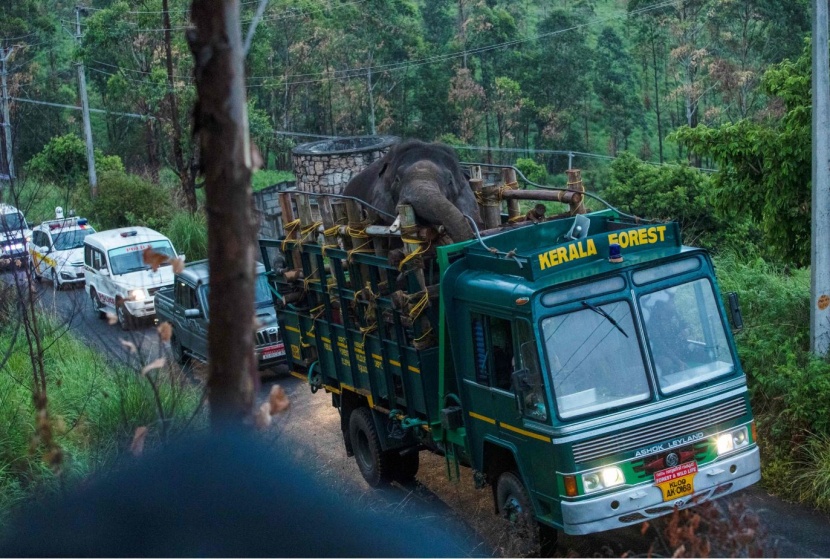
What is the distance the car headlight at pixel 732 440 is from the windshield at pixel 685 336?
1.38 ft

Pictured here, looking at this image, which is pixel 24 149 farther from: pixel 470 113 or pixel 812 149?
pixel 812 149

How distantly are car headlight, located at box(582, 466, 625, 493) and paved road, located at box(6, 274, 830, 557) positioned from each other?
1.58 feet

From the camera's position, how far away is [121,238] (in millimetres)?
20109

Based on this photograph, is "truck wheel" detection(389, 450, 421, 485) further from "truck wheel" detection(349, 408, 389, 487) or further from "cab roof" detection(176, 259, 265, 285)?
"cab roof" detection(176, 259, 265, 285)

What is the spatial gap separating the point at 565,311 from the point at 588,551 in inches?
83.5

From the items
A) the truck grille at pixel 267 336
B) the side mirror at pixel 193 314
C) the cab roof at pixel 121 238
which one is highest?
the cab roof at pixel 121 238

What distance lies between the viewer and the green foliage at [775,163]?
10.5 metres

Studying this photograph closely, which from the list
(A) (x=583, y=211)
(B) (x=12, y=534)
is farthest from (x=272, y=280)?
(B) (x=12, y=534)

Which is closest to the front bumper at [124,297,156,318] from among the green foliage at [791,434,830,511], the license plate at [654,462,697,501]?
the green foliage at [791,434,830,511]

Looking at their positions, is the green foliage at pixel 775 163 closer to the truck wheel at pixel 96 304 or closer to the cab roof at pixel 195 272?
the cab roof at pixel 195 272

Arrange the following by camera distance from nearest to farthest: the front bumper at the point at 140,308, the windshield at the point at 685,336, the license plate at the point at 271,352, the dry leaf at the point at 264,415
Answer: the dry leaf at the point at 264,415
the windshield at the point at 685,336
the license plate at the point at 271,352
the front bumper at the point at 140,308

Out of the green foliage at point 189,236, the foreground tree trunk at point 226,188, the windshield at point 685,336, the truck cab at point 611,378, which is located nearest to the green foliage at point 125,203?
the green foliage at point 189,236

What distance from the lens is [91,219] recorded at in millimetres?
28609

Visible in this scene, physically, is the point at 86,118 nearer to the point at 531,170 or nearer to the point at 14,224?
the point at 531,170
